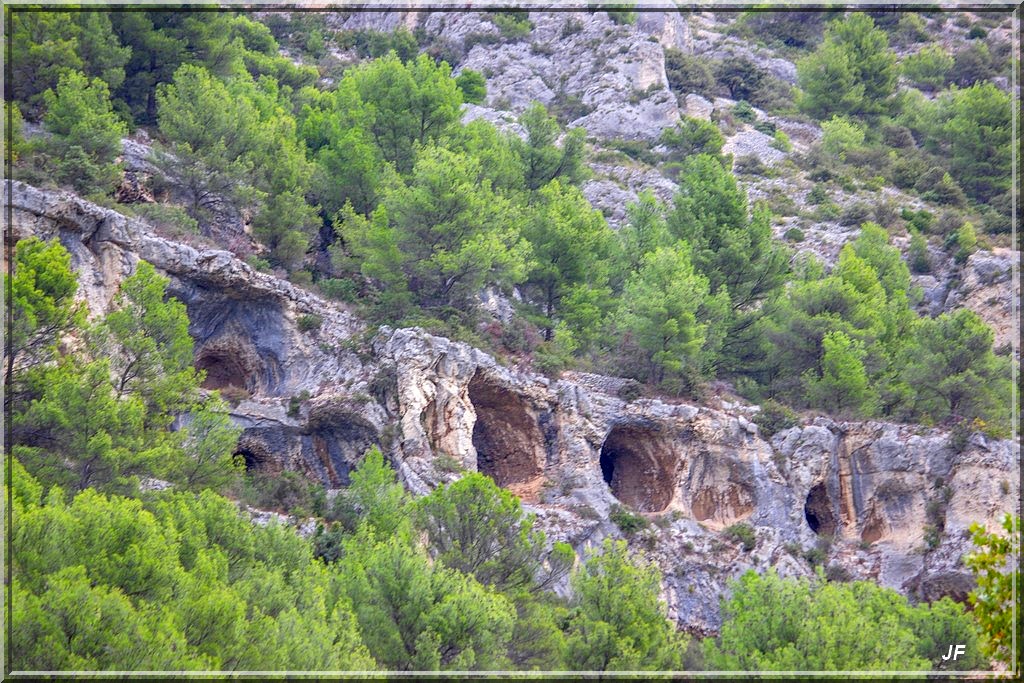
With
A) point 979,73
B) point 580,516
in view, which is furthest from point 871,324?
point 979,73

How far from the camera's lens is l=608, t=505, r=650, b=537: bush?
34.5 m

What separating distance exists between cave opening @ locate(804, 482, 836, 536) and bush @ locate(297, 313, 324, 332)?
54.8 ft

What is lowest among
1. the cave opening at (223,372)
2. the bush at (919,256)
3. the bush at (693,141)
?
Result: the cave opening at (223,372)

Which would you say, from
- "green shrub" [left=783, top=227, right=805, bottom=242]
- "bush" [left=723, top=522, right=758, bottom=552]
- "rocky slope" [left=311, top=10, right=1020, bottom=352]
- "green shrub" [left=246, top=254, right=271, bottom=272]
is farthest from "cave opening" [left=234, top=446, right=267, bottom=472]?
"green shrub" [left=783, top=227, right=805, bottom=242]

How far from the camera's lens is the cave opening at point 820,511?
38.0 m

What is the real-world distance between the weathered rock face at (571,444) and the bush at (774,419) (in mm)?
307

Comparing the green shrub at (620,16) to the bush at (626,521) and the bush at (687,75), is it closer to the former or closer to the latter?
the bush at (687,75)

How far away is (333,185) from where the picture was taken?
4200cm

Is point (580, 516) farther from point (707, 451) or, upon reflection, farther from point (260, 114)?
point (260, 114)

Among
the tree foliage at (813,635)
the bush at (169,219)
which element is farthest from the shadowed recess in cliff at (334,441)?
the tree foliage at (813,635)

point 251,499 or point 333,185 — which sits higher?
point 333,185

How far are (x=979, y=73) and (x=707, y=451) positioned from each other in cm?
4687

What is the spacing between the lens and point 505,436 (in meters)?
37.2

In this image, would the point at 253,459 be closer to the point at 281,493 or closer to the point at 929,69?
the point at 281,493
